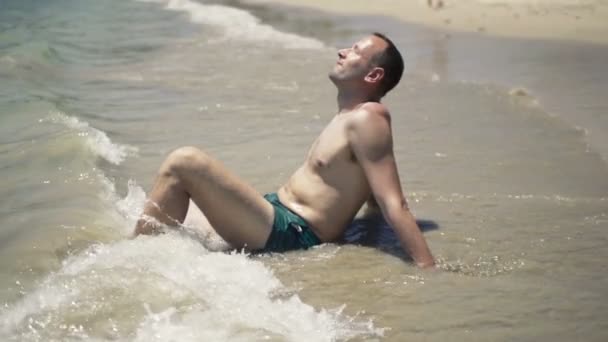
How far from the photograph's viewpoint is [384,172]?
4078mm

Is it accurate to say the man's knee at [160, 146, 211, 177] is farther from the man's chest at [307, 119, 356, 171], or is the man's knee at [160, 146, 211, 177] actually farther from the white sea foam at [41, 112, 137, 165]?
the white sea foam at [41, 112, 137, 165]

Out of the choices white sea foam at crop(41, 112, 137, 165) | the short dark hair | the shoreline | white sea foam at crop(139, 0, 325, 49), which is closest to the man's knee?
the short dark hair

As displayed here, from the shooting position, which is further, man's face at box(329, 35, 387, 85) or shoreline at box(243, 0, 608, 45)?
shoreline at box(243, 0, 608, 45)

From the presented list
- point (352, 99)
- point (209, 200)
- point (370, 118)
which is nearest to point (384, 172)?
point (370, 118)

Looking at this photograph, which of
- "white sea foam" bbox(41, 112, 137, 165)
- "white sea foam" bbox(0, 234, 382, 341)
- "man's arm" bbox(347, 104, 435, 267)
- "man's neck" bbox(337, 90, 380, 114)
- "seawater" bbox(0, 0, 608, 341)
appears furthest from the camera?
"white sea foam" bbox(41, 112, 137, 165)

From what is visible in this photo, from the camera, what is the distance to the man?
4.09m

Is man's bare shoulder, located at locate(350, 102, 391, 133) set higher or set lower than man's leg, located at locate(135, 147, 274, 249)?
higher

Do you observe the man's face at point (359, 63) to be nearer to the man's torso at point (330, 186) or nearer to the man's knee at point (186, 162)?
the man's torso at point (330, 186)

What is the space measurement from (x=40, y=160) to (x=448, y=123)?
330cm

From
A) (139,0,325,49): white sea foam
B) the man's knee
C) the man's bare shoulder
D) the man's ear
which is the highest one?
the man's ear

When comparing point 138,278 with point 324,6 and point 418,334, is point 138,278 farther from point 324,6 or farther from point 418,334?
point 324,6

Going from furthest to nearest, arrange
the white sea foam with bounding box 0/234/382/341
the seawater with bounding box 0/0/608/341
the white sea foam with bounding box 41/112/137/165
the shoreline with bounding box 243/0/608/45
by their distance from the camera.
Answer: the shoreline with bounding box 243/0/608/45 → the white sea foam with bounding box 41/112/137/165 → the seawater with bounding box 0/0/608/341 → the white sea foam with bounding box 0/234/382/341

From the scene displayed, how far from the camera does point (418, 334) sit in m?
3.33

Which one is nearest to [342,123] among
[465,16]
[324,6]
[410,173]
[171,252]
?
[171,252]
